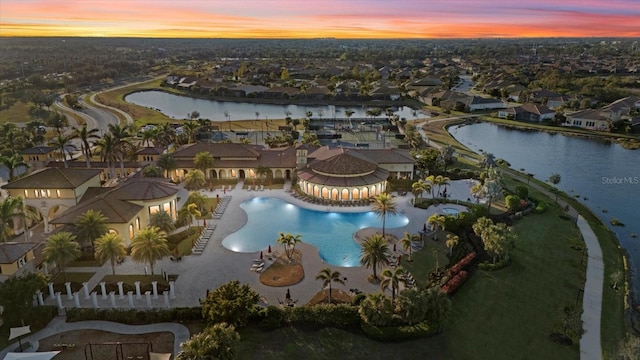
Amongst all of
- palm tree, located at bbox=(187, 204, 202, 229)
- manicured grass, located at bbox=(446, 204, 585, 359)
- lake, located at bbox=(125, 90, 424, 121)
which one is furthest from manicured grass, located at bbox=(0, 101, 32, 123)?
manicured grass, located at bbox=(446, 204, 585, 359)

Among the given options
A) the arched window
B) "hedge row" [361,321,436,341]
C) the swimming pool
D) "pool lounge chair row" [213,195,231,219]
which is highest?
the arched window

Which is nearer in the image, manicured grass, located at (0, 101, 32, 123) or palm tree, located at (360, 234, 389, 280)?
palm tree, located at (360, 234, 389, 280)

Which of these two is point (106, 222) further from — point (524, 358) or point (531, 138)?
point (531, 138)

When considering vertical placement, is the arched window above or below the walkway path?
above

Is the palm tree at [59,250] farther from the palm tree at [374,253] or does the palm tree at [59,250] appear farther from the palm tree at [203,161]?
the palm tree at [203,161]

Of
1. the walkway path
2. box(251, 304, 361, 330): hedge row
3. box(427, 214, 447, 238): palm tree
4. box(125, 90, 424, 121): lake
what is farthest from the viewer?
box(125, 90, 424, 121): lake

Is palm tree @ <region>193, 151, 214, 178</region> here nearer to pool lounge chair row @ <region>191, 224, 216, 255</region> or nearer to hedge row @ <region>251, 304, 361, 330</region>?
pool lounge chair row @ <region>191, 224, 216, 255</region>

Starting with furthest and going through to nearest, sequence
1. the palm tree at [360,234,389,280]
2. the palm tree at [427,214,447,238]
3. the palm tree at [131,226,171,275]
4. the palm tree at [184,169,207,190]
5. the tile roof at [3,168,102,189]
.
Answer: the palm tree at [184,169,207,190] → the tile roof at [3,168,102,189] → the palm tree at [427,214,447,238] → the palm tree at [360,234,389,280] → the palm tree at [131,226,171,275]

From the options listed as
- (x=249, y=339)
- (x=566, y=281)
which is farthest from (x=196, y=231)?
(x=566, y=281)
